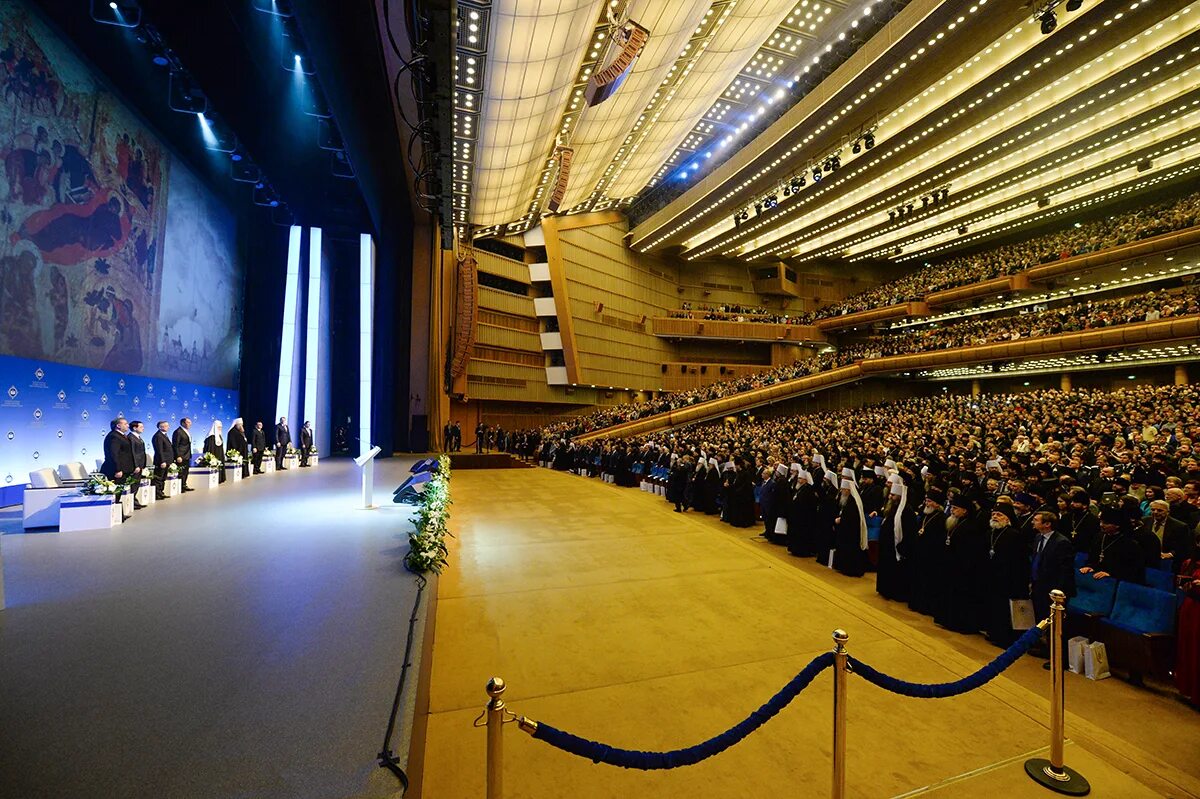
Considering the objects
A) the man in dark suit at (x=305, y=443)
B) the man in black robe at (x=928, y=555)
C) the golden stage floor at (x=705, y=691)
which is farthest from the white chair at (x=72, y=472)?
the man in black robe at (x=928, y=555)

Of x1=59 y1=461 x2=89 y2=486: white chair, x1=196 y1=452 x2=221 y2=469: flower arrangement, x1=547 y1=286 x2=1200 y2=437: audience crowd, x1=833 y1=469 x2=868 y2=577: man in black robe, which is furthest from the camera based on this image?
x1=547 y1=286 x2=1200 y2=437: audience crowd

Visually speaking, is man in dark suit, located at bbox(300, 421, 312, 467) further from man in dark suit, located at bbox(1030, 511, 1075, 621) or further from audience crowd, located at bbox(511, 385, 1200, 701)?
man in dark suit, located at bbox(1030, 511, 1075, 621)

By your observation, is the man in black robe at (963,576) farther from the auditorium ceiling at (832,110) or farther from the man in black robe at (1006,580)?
the auditorium ceiling at (832,110)

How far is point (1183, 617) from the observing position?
3736 millimetres

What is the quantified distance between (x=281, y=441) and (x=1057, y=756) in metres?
16.5

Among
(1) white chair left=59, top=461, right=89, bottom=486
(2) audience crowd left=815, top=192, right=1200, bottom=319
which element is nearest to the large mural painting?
(1) white chair left=59, top=461, right=89, bottom=486

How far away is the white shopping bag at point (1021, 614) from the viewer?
4.50 metres

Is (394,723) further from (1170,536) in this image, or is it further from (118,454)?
(118,454)

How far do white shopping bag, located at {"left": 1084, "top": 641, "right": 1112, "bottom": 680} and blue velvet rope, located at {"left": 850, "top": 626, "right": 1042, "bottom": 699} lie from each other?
6.15 feet

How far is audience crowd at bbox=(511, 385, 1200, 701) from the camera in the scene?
4688 millimetres

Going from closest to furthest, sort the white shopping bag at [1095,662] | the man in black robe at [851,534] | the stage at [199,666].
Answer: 1. the stage at [199,666]
2. the white shopping bag at [1095,662]
3. the man in black robe at [851,534]

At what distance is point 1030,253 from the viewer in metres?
29.4

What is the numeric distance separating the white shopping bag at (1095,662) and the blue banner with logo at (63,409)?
42.6 feet

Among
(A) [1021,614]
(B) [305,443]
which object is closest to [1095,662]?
(A) [1021,614]
